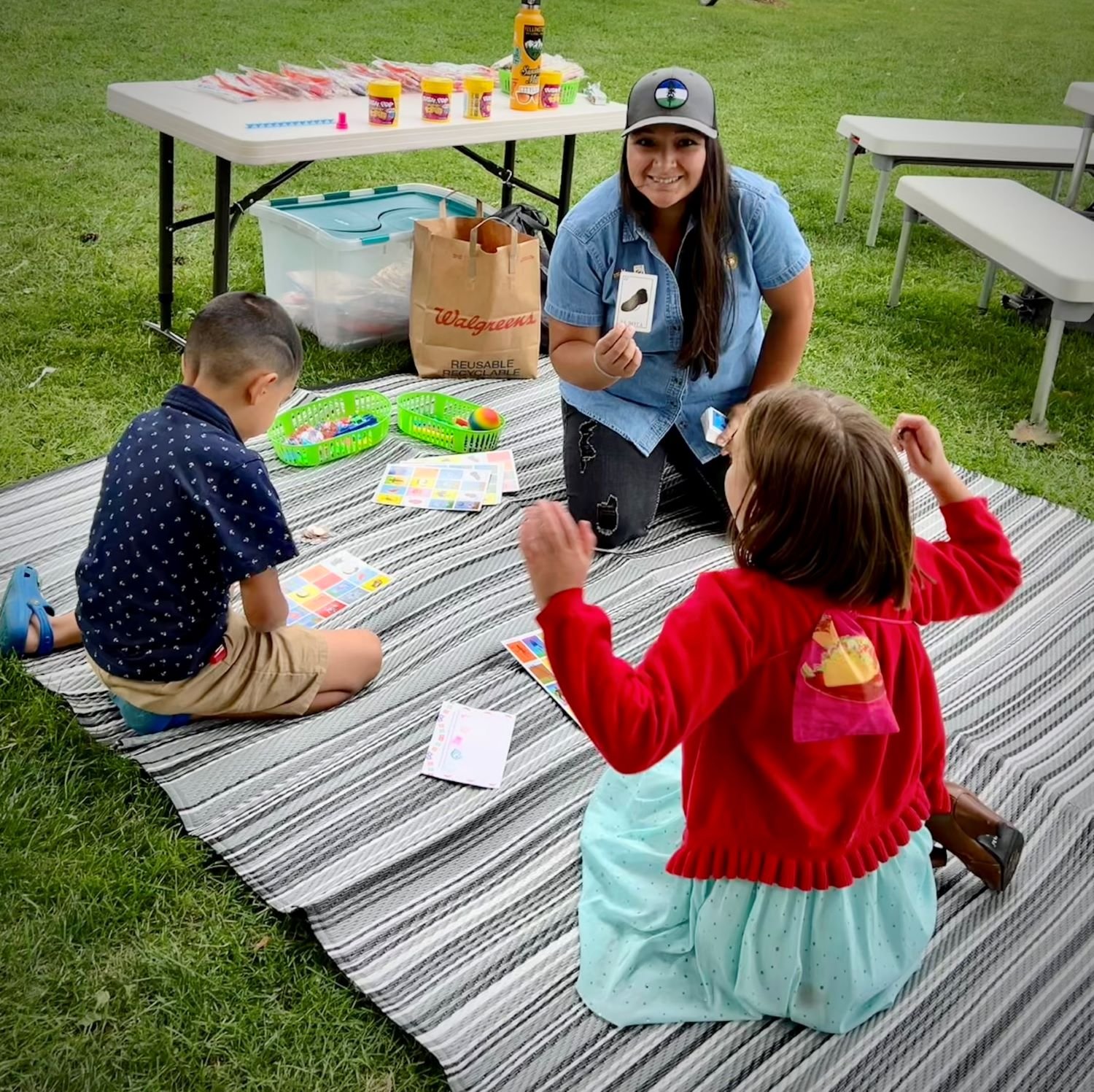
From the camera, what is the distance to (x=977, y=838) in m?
2.08

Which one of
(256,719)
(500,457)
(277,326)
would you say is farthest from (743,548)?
(500,457)

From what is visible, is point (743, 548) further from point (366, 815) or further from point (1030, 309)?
point (1030, 309)

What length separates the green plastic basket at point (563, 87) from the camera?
4.37m

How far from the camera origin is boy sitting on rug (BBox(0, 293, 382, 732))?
2068mm

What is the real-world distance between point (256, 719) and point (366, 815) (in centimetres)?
37

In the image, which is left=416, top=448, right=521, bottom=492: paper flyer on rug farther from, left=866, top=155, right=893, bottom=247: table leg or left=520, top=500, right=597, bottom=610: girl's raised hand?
left=866, top=155, right=893, bottom=247: table leg

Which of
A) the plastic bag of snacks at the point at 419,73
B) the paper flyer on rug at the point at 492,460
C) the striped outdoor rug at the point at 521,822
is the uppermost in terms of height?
the plastic bag of snacks at the point at 419,73

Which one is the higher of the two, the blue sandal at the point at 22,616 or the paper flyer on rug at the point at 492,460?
the paper flyer on rug at the point at 492,460

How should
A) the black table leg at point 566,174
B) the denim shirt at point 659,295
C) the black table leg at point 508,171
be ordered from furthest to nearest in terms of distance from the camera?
the black table leg at point 508,171 < the black table leg at point 566,174 < the denim shirt at point 659,295

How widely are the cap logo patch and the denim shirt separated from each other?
1.00ft

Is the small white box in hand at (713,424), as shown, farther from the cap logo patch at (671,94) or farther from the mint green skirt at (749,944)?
the mint green skirt at (749,944)

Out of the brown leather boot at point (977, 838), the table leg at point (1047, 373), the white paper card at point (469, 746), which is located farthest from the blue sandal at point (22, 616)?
the table leg at point (1047, 373)

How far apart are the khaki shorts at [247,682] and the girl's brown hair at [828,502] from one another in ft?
3.95

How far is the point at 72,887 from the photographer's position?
2.01 m
